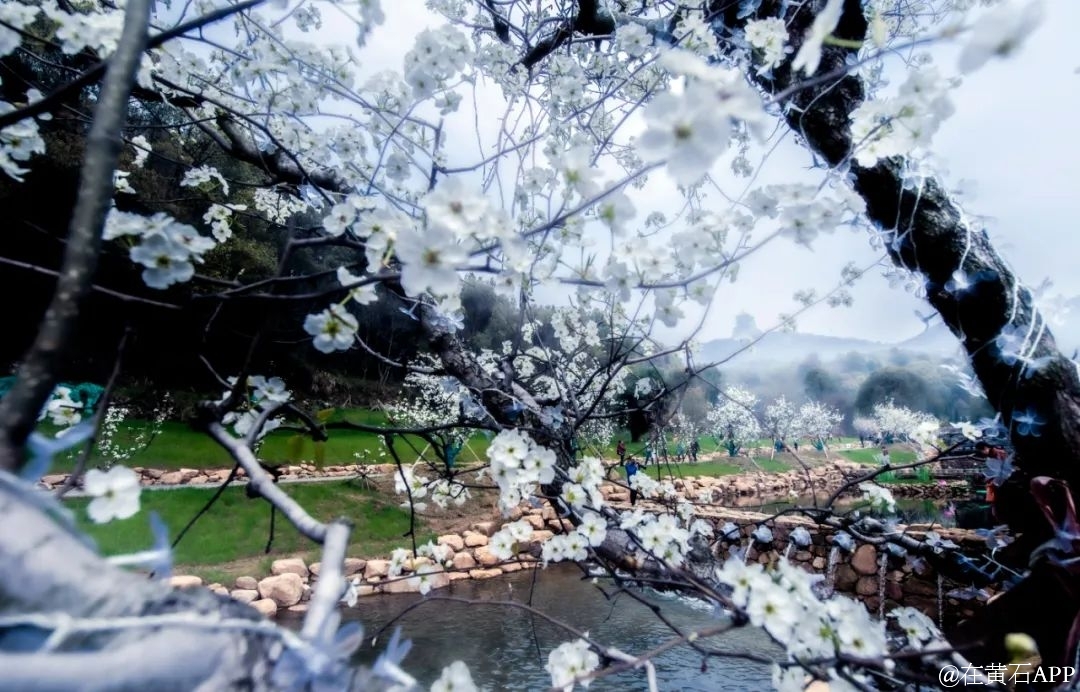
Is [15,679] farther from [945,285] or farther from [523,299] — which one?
[945,285]

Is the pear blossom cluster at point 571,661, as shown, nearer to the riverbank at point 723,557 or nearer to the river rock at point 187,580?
the riverbank at point 723,557

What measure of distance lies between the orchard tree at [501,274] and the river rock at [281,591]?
5.07 meters

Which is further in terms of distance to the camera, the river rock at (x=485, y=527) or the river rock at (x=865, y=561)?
the river rock at (x=485, y=527)

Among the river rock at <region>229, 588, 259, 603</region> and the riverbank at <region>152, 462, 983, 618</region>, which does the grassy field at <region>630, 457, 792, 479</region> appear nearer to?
the riverbank at <region>152, 462, 983, 618</region>

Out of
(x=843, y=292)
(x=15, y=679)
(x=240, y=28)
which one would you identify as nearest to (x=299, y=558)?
(x=240, y=28)

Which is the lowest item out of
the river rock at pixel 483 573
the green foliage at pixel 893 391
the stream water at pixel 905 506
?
the river rock at pixel 483 573

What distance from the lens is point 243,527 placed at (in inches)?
290

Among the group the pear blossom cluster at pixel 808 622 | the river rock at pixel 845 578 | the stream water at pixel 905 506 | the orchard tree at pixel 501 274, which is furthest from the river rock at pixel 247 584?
the stream water at pixel 905 506

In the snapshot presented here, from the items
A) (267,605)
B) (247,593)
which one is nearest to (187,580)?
(247,593)

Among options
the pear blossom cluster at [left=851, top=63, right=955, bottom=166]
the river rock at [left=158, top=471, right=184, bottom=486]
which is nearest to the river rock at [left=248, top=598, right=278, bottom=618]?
the river rock at [left=158, top=471, right=184, bottom=486]

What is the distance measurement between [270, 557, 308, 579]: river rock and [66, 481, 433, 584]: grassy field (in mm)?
108

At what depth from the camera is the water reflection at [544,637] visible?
14.5 ft

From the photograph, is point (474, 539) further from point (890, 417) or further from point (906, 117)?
point (890, 417)

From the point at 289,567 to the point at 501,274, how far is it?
697 cm
